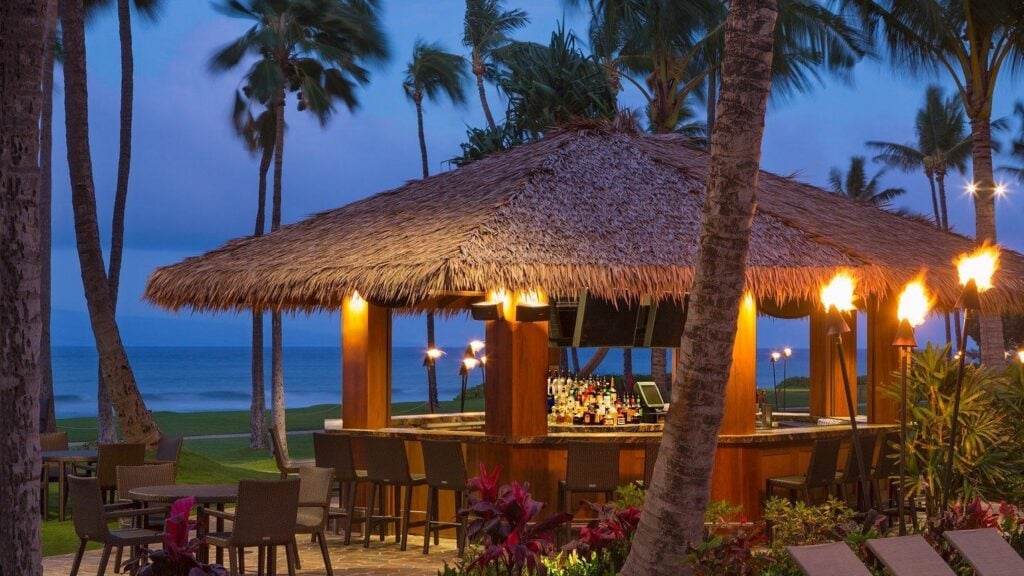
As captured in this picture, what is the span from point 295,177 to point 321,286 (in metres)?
98.3

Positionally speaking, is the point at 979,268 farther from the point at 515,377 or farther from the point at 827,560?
the point at 515,377

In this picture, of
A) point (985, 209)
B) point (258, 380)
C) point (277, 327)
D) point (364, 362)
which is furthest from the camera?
point (258, 380)

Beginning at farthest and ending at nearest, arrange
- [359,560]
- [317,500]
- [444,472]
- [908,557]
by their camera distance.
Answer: [444,472] < [359,560] < [317,500] < [908,557]

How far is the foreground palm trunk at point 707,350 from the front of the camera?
6609 millimetres

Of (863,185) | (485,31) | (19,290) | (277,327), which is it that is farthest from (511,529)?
(863,185)

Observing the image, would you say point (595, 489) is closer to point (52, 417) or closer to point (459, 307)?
point (459, 307)

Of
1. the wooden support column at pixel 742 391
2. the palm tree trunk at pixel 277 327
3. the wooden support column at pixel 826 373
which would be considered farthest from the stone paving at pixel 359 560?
the palm tree trunk at pixel 277 327

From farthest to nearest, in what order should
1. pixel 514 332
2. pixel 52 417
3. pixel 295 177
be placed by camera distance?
pixel 295 177 < pixel 52 417 < pixel 514 332

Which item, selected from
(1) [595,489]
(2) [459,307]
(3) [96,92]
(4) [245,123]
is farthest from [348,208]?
(3) [96,92]

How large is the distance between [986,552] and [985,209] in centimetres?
1243

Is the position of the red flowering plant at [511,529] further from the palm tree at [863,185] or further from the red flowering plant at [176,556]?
the palm tree at [863,185]

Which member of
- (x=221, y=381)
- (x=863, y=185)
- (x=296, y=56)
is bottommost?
(x=221, y=381)

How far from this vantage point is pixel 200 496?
27.9 feet

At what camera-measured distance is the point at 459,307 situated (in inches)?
632
